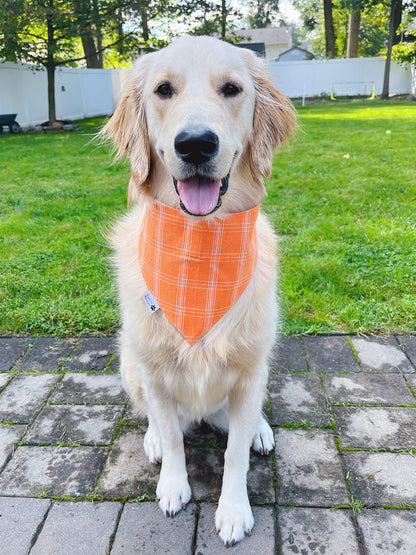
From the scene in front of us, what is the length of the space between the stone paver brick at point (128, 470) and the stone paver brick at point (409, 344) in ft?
5.60

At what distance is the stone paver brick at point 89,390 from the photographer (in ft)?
8.25

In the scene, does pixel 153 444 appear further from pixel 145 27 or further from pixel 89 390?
pixel 145 27

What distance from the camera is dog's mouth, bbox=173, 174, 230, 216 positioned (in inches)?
67.5

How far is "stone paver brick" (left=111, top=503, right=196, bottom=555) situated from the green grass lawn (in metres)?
1.51

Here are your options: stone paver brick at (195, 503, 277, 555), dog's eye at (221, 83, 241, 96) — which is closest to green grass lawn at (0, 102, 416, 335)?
stone paver brick at (195, 503, 277, 555)

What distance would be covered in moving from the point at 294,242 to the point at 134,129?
263 cm

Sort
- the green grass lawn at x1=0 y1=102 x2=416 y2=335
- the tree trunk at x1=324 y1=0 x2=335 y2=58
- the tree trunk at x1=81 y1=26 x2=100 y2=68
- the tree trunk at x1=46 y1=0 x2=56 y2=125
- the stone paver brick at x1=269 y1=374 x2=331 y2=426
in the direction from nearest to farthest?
the stone paver brick at x1=269 y1=374 x2=331 y2=426
the green grass lawn at x1=0 y1=102 x2=416 y2=335
the tree trunk at x1=46 y1=0 x2=56 y2=125
the tree trunk at x1=81 y1=26 x2=100 y2=68
the tree trunk at x1=324 y1=0 x2=335 y2=58

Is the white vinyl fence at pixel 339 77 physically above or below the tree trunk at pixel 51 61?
above

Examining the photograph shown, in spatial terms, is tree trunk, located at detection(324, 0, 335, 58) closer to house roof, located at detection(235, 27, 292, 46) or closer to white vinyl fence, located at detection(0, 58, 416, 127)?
white vinyl fence, located at detection(0, 58, 416, 127)

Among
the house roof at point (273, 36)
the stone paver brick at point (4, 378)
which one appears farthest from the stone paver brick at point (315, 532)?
the house roof at point (273, 36)

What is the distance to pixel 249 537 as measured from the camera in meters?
1.79

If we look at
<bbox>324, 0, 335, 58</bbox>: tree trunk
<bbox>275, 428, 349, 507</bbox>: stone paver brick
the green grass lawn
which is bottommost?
<bbox>275, 428, 349, 507</bbox>: stone paver brick

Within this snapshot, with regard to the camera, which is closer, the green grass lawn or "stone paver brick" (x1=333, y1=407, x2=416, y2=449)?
"stone paver brick" (x1=333, y1=407, x2=416, y2=449)

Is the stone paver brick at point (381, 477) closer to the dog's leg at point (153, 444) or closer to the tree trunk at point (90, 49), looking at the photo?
the dog's leg at point (153, 444)
